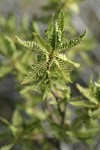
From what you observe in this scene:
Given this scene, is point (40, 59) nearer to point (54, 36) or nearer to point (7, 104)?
point (54, 36)

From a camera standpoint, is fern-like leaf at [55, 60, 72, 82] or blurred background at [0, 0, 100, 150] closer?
fern-like leaf at [55, 60, 72, 82]

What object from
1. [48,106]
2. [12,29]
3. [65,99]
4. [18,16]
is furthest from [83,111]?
[18,16]

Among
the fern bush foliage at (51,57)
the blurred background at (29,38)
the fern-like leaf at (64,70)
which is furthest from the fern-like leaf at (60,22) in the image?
the blurred background at (29,38)

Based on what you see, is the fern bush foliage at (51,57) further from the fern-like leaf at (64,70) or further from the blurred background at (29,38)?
the blurred background at (29,38)

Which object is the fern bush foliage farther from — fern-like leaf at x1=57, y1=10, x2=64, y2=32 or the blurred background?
the blurred background

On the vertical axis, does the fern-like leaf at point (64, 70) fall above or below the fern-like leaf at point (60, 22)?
below

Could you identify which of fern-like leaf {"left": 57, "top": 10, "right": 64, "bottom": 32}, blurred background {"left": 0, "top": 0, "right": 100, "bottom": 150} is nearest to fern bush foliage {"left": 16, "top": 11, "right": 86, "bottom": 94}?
fern-like leaf {"left": 57, "top": 10, "right": 64, "bottom": 32}

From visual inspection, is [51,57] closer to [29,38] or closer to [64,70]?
[64,70]
